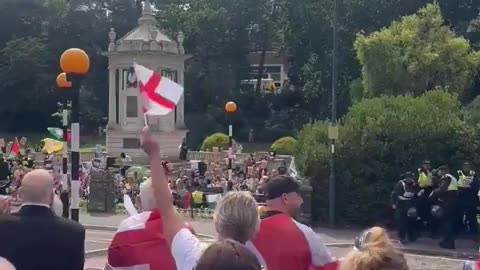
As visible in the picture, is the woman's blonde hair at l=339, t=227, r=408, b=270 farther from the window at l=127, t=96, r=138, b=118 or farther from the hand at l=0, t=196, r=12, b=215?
the window at l=127, t=96, r=138, b=118

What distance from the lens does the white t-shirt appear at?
4.76 meters

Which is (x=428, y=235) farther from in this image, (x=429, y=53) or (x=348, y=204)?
(x=429, y=53)

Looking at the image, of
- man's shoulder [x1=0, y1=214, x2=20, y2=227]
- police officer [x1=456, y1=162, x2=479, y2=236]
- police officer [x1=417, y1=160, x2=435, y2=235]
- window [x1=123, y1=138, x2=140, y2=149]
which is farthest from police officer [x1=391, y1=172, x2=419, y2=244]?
window [x1=123, y1=138, x2=140, y2=149]

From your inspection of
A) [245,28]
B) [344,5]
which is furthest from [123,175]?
[245,28]

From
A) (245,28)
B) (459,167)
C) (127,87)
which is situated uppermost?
(245,28)

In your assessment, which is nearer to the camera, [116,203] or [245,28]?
[116,203]

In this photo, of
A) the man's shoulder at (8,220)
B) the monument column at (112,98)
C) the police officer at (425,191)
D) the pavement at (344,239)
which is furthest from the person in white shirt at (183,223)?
the monument column at (112,98)

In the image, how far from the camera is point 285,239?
5.79 metres

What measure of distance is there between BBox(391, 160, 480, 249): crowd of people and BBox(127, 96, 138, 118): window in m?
19.3

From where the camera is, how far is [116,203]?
25969mm

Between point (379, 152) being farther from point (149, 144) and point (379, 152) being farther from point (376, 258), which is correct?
point (376, 258)

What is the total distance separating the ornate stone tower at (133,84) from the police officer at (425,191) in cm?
1850

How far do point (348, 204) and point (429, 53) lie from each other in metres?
19.6

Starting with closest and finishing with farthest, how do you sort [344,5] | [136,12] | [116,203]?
[116,203] < [344,5] < [136,12]
